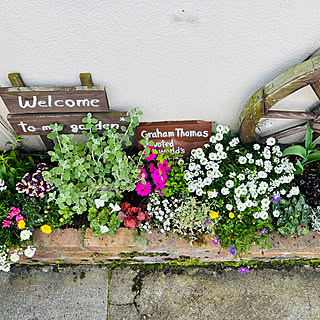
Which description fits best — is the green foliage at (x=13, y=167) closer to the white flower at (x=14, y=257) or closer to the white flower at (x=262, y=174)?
the white flower at (x=14, y=257)

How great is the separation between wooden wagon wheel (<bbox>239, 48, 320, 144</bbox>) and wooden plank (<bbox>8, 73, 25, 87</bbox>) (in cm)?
154

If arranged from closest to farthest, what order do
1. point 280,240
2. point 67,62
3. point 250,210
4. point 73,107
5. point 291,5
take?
1. point 291,5
2. point 67,62
3. point 73,107
4. point 250,210
5. point 280,240

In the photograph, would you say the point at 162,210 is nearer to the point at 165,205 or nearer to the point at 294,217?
the point at 165,205

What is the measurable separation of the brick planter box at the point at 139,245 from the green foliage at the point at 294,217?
4.7 inches

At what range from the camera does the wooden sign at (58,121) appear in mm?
2043

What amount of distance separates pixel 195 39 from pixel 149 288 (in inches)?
78.7

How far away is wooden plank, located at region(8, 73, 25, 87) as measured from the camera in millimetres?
1840

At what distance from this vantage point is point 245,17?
152cm

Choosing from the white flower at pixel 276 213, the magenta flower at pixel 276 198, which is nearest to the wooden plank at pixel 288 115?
the magenta flower at pixel 276 198

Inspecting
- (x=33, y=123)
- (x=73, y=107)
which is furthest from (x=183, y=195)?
(x=33, y=123)

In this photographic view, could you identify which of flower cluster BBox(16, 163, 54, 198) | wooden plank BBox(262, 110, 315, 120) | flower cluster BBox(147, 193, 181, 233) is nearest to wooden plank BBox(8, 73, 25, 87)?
flower cluster BBox(16, 163, 54, 198)

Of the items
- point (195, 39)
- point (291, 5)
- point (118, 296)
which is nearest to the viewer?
point (291, 5)

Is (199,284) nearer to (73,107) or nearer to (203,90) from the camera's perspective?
(203,90)

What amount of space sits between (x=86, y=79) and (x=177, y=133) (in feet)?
2.76
